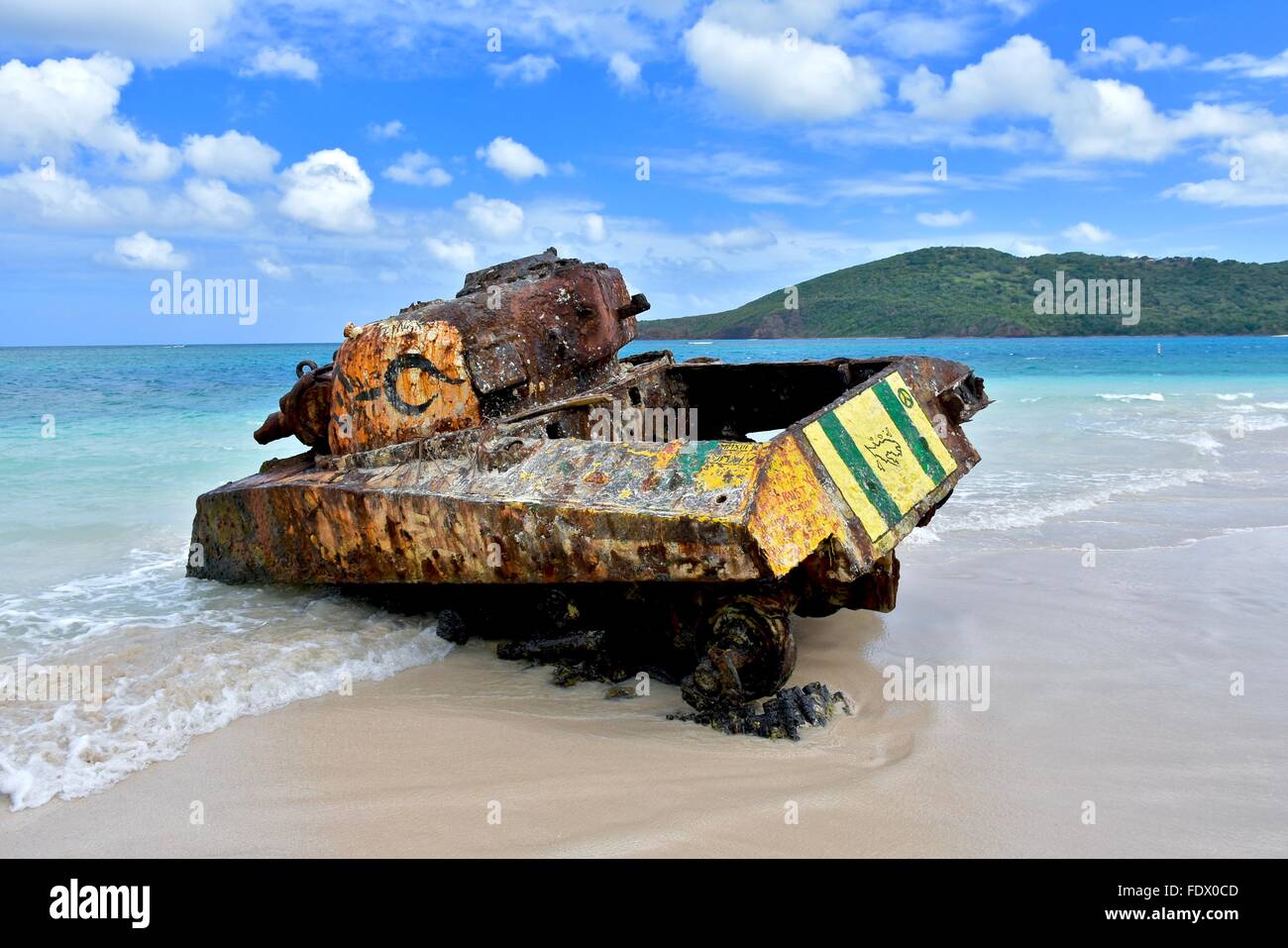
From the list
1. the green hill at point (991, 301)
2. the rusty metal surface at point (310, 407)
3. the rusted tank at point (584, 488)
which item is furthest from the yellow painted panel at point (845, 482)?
the green hill at point (991, 301)

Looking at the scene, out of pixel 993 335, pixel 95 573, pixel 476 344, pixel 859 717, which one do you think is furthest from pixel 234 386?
pixel 993 335

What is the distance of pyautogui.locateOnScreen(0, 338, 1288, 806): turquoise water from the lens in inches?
157

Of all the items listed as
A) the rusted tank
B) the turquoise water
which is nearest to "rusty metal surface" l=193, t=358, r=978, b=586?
the rusted tank

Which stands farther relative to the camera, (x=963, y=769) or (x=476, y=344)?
(x=476, y=344)

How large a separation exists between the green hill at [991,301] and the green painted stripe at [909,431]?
5745 centimetres

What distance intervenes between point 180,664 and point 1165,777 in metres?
4.01

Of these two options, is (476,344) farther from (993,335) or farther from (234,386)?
(993,335)

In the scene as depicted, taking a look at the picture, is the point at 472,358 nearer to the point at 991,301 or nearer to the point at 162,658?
the point at 162,658

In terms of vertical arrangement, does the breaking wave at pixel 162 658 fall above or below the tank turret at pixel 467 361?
below

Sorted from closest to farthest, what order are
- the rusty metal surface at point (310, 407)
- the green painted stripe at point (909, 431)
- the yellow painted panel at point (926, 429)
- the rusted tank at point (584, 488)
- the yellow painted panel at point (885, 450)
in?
1. the rusted tank at point (584, 488)
2. the yellow painted panel at point (885, 450)
3. the green painted stripe at point (909, 431)
4. the yellow painted panel at point (926, 429)
5. the rusty metal surface at point (310, 407)

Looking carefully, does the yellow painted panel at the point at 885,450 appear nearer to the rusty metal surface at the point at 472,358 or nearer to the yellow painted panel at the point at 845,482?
the yellow painted panel at the point at 845,482

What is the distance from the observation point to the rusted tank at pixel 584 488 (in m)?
3.80

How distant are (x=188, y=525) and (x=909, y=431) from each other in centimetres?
637

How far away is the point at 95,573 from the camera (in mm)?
6711
